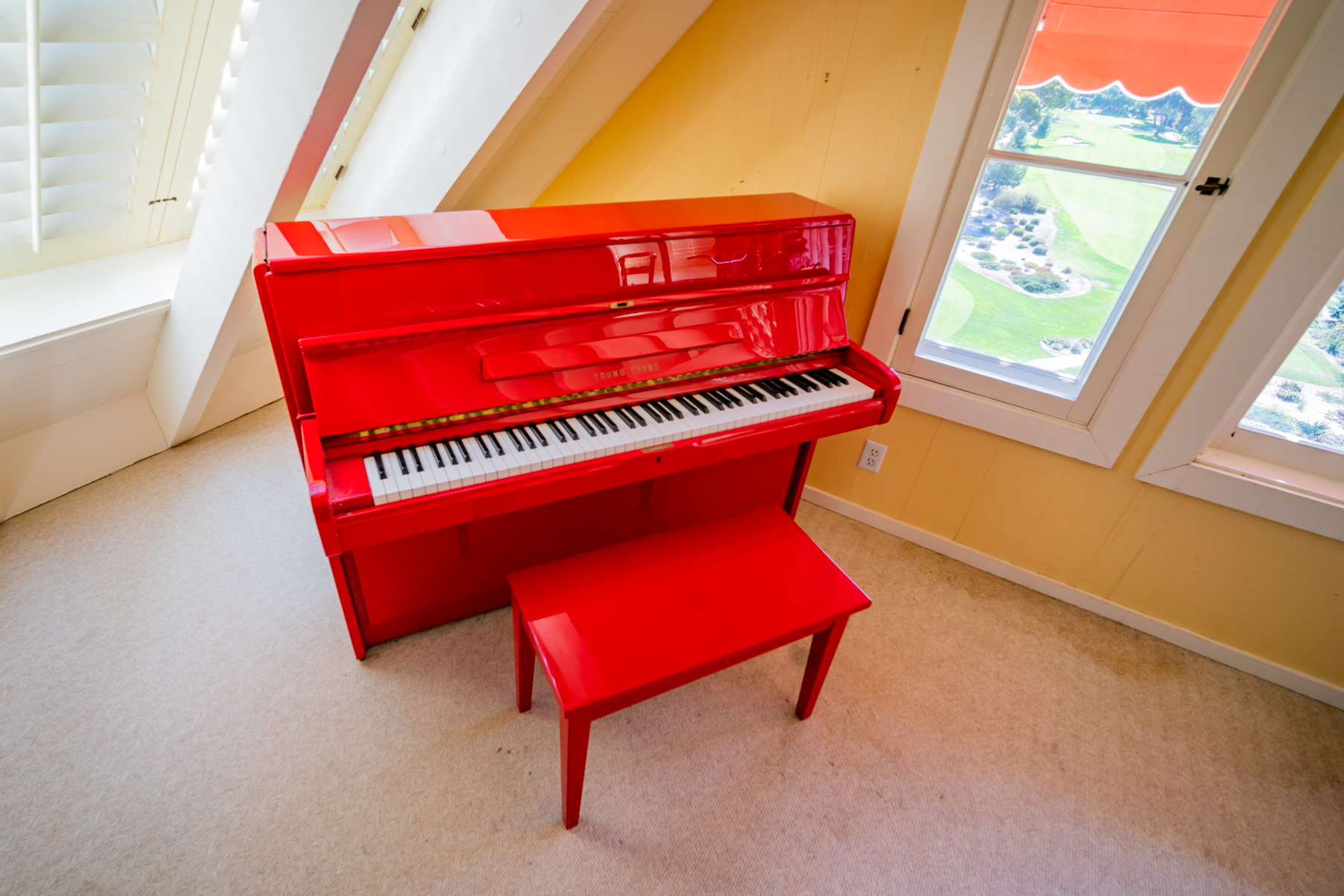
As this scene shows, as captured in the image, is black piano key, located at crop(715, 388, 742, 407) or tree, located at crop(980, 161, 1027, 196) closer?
black piano key, located at crop(715, 388, 742, 407)

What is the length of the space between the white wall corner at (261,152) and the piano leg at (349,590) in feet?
2.94

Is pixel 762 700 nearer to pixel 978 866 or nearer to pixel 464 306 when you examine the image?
pixel 978 866

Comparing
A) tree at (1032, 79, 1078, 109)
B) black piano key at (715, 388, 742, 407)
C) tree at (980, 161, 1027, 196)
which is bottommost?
black piano key at (715, 388, 742, 407)

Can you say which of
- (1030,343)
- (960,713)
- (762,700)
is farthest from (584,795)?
(1030,343)

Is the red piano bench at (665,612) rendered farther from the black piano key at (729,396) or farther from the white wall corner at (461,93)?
the white wall corner at (461,93)

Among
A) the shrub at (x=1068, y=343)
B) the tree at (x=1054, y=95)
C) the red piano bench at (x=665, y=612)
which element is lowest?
the red piano bench at (x=665, y=612)

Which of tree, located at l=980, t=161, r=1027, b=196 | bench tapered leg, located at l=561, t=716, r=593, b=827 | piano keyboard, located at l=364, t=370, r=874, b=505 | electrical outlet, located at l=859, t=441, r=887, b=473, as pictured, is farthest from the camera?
electrical outlet, located at l=859, t=441, r=887, b=473

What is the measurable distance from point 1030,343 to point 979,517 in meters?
0.61

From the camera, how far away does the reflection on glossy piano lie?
121 cm

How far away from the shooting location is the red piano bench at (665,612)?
3.72ft

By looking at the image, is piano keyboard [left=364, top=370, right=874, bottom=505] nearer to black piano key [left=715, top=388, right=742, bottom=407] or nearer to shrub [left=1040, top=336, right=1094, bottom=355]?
black piano key [left=715, top=388, right=742, bottom=407]

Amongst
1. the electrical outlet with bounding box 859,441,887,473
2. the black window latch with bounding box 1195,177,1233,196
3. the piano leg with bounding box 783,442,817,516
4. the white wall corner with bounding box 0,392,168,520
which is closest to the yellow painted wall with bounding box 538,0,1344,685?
the electrical outlet with bounding box 859,441,887,473

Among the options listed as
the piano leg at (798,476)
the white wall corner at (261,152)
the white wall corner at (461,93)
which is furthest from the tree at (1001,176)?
the white wall corner at (261,152)

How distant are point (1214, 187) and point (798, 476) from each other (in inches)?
49.5
